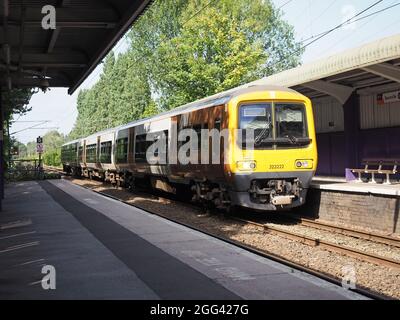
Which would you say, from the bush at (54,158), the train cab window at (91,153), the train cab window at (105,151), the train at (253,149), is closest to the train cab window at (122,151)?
the train cab window at (105,151)

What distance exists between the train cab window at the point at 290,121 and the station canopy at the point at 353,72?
6.35 feet

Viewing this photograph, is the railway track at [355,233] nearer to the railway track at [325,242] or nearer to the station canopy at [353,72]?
the railway track at [325,242]

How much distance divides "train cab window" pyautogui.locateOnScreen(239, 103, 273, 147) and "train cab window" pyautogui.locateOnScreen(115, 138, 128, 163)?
1164 centimetres

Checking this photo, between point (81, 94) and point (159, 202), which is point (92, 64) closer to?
point (159, 202)

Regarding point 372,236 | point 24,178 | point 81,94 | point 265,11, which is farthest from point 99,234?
point 81,94

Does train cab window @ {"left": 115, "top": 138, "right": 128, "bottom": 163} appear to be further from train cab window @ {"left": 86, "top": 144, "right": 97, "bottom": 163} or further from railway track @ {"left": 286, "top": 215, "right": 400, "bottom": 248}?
railway track @ {"left": 286, "top": 215, "right": 400, "bottom": 248}

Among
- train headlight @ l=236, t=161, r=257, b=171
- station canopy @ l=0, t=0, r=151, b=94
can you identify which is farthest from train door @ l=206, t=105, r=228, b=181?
station canopy @ l=0, t=0, r=151, b=94

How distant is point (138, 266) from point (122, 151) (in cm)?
1693

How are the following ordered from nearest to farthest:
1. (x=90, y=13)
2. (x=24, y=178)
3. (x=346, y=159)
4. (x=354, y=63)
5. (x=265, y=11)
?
(x=90, y=13), (x=354, y=63), (x=346, y=159), (x=24, y=178), (x=265, y=11)

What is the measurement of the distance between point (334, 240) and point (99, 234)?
478 cm

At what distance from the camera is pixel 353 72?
48.3 feet

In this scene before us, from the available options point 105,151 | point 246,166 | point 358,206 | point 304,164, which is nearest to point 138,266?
point 246,166

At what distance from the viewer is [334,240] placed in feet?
33.1

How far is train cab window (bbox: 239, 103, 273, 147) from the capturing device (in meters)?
11.7
